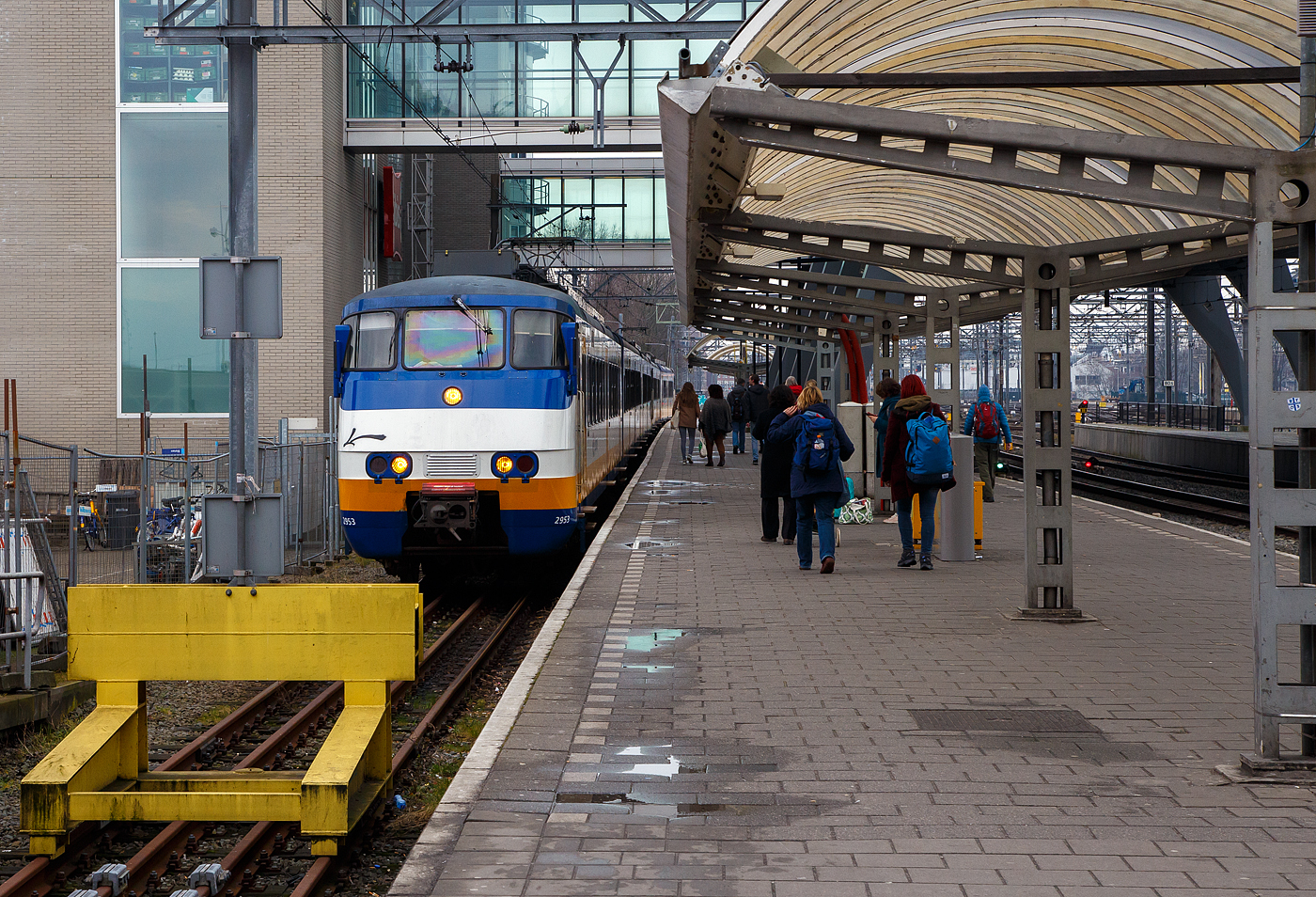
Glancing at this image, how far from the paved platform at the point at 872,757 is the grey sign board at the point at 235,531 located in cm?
172

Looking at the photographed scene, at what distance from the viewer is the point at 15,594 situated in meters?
9.47

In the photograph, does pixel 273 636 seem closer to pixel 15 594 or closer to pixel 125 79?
pixel 15 594

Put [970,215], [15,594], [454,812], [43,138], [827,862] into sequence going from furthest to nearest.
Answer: [43,138]
[970,215]
[15,594]
[454,812]
[827,862]

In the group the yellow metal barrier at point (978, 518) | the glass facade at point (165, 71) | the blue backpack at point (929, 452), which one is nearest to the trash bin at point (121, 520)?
the blue backpack at point (929, 452)

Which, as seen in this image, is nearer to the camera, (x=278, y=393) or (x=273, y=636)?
(x=273, y=636)

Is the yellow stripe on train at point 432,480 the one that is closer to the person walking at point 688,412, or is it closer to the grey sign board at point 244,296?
the grey sign board at point 244,296

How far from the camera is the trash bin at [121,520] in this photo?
46.2ft

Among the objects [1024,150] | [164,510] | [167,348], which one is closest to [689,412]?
[167,348]

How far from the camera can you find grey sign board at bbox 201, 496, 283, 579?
7828 millimetres

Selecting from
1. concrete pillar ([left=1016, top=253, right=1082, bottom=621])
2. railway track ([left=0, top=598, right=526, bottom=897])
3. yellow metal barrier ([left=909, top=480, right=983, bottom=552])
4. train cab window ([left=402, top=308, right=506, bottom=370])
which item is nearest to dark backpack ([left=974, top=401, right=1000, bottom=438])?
yellow metal barrier ([left=909, top=480, right=983, bottom=552])

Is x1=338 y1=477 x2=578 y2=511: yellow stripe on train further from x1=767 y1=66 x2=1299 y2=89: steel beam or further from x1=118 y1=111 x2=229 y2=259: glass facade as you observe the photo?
x1=118 y1=111 x2=229 y2=259: glass facade

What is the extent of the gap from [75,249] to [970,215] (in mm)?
16347

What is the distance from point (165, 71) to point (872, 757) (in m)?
22.2

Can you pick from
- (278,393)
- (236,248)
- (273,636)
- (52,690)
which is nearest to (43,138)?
(278,393)
